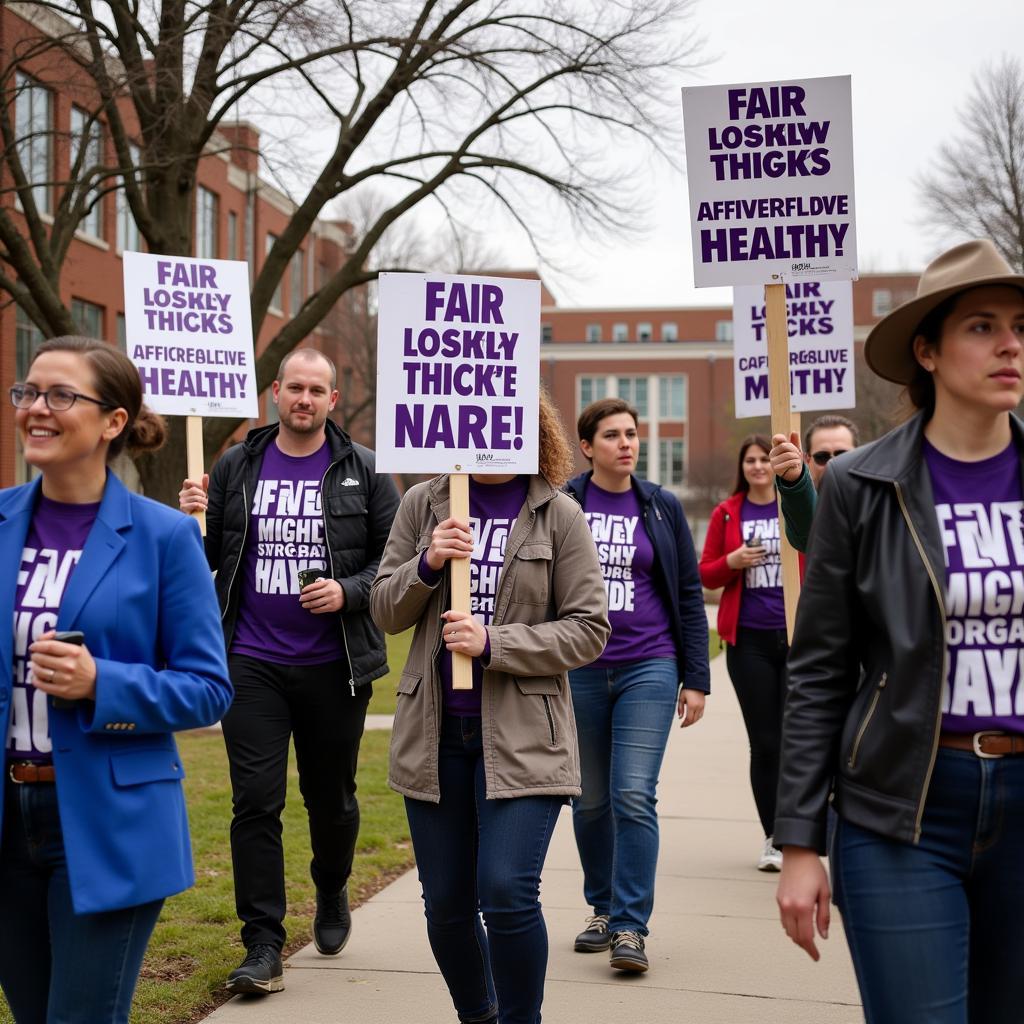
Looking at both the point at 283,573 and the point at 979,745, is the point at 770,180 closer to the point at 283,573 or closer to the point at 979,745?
the point at 283,573

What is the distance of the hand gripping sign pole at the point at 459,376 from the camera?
467cm

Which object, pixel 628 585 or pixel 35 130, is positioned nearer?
pixel 628 585

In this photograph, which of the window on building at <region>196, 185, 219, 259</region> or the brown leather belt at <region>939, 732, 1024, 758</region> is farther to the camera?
the window on building at <region>196, 185, 219, 259</region>

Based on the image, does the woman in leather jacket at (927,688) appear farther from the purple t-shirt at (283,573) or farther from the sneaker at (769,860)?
the sneaker at (769,860)

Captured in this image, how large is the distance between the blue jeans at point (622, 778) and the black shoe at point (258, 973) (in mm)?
1319

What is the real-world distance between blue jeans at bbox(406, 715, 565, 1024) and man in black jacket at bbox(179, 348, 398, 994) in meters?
1.29

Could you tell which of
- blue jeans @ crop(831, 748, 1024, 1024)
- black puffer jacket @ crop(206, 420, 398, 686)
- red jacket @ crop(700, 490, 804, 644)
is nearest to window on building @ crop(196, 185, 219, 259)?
red jacket @ crop(700, 490, 804, 644)

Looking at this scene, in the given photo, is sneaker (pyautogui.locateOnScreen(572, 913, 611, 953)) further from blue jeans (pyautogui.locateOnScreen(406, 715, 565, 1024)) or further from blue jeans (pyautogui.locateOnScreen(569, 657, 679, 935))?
blue jeans (pyautogui.locateOnScreen(406, 715, 565, 1024))

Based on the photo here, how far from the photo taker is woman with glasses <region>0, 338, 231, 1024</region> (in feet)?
10.1

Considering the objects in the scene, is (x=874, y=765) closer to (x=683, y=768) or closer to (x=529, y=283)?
(x=529, y=283)

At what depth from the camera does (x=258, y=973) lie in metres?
5.33

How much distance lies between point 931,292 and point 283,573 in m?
Answer: 3.37

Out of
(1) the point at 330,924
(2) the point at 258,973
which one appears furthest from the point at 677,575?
(2) the point at 258,973

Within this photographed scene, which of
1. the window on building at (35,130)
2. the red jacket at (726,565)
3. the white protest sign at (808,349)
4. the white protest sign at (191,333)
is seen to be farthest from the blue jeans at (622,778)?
the window on building at (35,130)
